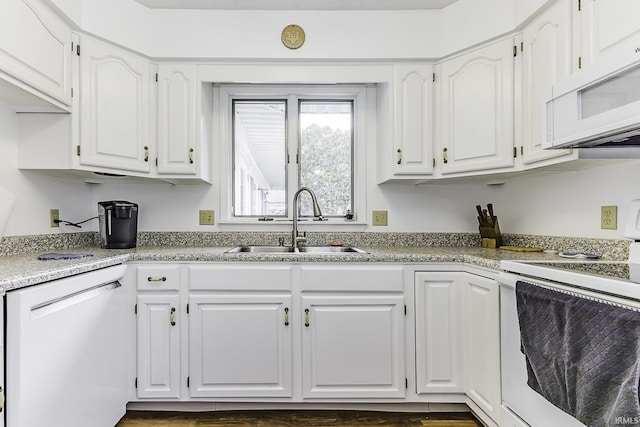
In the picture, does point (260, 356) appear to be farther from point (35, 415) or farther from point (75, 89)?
point (75, 89)

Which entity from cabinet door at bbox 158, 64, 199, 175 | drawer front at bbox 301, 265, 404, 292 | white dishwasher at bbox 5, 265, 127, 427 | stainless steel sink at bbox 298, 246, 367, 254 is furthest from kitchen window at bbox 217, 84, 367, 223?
white dishwasher at bbox 5, 265, 127, 427

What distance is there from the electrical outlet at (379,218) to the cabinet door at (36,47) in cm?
189

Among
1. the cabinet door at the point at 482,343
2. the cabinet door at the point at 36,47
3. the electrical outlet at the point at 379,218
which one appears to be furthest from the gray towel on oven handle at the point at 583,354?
the cabinet door at the point at 36,47

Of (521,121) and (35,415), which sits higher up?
(521,121)

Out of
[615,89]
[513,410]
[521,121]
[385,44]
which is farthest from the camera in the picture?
[385,44]

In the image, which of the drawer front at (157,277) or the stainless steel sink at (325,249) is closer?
the drawer front at (157,277)

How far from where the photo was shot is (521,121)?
1.89 m

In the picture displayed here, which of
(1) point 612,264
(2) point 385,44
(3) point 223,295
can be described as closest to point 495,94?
(2) point 385,44

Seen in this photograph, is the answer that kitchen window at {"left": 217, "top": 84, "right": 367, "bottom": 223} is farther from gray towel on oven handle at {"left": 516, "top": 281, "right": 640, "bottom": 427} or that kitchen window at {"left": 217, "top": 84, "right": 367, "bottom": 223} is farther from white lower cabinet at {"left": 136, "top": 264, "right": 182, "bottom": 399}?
gray towel on oven handle at {"left": 516, "top": 281, "right": 640, "bottom": 427}

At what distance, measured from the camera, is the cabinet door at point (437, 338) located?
6.36 ft

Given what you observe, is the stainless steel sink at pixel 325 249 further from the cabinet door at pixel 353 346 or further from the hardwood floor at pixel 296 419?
the hardwood floor at pixel 296 419

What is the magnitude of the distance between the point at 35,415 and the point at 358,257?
1427 mm

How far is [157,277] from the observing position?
1928 mm

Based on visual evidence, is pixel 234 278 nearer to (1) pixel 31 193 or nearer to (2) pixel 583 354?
(1) pixel 31 193
